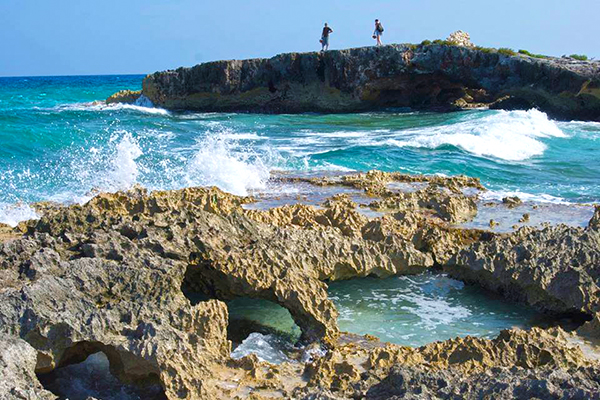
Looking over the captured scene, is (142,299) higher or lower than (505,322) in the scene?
higher

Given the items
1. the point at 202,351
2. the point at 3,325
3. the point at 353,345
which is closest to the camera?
the point at 3,325

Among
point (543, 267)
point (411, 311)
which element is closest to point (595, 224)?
point (543, 267)

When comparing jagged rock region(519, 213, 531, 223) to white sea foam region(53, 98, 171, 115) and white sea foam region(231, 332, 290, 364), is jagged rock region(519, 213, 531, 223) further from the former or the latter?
white sea foam region(53, 98, 171, 115)

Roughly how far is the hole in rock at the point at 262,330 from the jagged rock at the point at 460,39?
2483cm

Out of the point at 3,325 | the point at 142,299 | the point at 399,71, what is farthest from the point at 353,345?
the point at 399,71

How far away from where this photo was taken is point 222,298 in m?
6.16

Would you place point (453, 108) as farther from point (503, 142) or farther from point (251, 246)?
point (251, 246)

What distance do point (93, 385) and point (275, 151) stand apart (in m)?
14.4

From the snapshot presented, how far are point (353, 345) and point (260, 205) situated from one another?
5175mm

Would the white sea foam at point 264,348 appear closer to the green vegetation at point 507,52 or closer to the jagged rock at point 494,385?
the jagged rock at point 494,385

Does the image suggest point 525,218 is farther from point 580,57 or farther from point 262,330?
point 580,57

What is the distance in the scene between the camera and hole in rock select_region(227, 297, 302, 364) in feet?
18.0

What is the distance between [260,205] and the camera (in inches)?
408

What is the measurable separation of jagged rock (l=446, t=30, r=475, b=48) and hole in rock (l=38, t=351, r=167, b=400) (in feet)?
87.7
